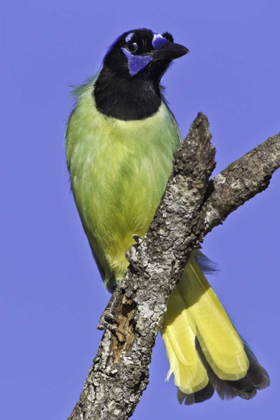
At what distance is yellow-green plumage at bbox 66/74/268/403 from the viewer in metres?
4.93

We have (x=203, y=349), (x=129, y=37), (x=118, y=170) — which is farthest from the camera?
(x=129, y=37)

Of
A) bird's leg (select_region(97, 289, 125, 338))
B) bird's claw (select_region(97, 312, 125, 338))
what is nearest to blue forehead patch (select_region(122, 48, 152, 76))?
bird's leg (select_region(97, 289, 125, 338))

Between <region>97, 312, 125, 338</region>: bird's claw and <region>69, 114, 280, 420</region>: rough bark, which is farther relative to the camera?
<region>97, 312, 125, 338</region>: bird's claw

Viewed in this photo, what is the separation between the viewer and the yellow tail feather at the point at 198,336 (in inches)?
197

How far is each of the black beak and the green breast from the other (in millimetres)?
414

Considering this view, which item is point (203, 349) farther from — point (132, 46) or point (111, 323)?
point (132, 46)

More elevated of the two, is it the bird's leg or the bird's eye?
the bird's eye

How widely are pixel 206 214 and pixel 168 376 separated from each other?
5.56 ft

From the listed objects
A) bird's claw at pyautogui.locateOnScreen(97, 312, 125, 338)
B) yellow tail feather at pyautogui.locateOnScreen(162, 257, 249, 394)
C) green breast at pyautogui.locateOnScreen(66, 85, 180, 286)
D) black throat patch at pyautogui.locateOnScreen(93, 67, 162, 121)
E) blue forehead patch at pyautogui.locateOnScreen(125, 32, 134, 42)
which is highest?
blue forehead patch at pyautogui.locateOnScreen(125, 32, 134, 42)

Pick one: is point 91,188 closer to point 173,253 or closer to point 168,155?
point 168,155

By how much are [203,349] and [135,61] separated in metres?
2.27

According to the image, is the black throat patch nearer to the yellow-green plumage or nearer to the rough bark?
the yellow-green plumage

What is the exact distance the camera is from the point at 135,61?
17.4ft

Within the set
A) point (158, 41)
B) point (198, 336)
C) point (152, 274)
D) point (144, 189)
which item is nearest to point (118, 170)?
point (144, 189)
